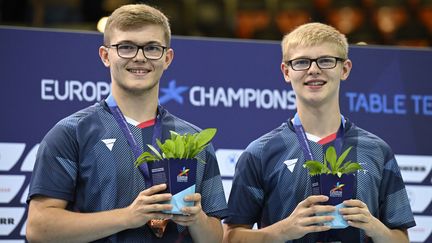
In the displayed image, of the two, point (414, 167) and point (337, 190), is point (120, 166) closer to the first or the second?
point (337, 190)

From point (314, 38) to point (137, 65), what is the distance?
2.83ft

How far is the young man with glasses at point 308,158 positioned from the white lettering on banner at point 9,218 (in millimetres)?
1271

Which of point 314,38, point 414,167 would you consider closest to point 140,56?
point 314,38

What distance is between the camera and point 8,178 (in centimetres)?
516

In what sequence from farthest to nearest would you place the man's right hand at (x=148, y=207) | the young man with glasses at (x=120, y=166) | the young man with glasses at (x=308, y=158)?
1. the young man with glasses at (x=308, y=158)
2. the young man with glasses at (x=120, y=166)
3. the man's right hand at (x=148, y=207)

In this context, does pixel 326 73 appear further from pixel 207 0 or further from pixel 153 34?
pixel 207 0

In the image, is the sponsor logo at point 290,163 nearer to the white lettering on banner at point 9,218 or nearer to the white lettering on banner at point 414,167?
the white lettering on banner at point 414,167

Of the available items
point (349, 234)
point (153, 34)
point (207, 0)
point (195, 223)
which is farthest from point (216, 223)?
point (207, 0)

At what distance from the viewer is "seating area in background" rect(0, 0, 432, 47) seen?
283 inches

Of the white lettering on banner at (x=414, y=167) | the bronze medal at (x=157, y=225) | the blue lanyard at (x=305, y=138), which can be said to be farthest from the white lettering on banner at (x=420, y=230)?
the bronze medal at (x=157, y=225)

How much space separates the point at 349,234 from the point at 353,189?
35cm

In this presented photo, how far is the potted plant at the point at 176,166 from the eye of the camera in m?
3.81

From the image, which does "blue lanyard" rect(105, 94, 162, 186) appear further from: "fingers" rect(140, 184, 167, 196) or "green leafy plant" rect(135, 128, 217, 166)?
"fingers" rect(140, 184, 167, 196)

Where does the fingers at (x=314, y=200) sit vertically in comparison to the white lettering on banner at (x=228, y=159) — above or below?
below
